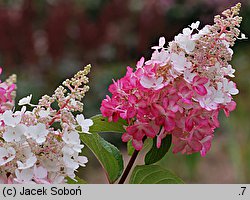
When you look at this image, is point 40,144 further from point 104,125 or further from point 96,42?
point 96,42

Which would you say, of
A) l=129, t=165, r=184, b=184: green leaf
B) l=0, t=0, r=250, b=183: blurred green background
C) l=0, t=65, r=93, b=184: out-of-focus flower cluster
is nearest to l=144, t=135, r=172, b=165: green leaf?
l=129, t=165, r=184, b=184: green leaf

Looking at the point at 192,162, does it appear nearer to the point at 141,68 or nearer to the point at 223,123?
the point at 223,123

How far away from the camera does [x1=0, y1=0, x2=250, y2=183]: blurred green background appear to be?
346cm

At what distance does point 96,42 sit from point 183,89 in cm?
348

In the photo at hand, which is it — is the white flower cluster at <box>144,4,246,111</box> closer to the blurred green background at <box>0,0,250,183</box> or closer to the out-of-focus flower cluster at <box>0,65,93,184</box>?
the out-of-focus flower cluster at <box>0,65,93,184</box>

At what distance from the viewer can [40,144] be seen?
0.63m

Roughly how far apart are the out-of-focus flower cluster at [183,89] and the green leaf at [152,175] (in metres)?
0.04

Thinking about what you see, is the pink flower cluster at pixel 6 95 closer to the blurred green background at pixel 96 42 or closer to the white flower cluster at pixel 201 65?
the white flower cluster at pixel 201 65

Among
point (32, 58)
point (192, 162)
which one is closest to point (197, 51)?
point (192, 162)

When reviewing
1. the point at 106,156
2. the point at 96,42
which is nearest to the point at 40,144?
the point at 106,156

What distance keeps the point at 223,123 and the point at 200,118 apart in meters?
2.74

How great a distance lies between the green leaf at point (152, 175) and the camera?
2.43 ft

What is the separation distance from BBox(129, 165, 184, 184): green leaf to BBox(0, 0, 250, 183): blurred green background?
227cm
